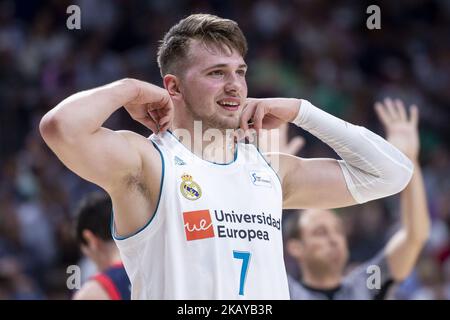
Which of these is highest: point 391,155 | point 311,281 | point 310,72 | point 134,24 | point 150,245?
point 134,24

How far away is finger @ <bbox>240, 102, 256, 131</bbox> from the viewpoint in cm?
455

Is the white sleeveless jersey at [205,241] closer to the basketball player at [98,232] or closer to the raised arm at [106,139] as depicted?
the raised arm at [106,139]

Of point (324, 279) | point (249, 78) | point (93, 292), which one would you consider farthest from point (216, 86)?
point (249, 78)

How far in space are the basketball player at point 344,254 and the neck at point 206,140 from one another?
1718mm

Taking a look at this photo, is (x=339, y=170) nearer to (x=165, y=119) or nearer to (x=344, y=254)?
(x=165, y=119)

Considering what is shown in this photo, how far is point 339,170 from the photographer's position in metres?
4.95

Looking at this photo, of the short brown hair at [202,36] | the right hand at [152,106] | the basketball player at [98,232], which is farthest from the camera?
the basketball player at [98,232]

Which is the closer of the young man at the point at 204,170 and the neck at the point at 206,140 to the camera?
the young man at the point at 204,170

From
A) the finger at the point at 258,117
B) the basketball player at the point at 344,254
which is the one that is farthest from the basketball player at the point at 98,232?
the finger at the point at 258,117

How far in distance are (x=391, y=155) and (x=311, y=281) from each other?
2.11 metres

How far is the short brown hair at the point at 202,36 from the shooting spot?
463cm

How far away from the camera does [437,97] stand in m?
12.8

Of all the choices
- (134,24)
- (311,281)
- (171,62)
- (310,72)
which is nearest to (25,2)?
(134,24)

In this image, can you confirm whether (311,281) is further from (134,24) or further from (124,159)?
(134,24)
